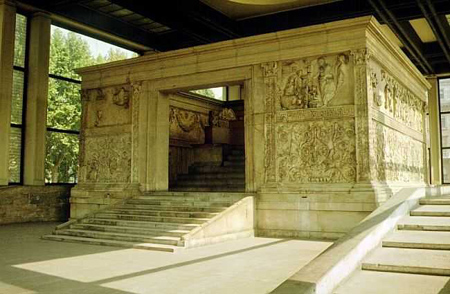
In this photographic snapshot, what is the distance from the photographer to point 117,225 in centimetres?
1151

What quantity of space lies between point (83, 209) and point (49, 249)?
5967 millimetres

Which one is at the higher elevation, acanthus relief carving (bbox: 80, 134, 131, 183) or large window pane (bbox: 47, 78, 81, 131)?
large window pane (bbox: 47, 78, 81, 131)

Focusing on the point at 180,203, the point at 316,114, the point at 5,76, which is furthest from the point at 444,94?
the point at 5,76

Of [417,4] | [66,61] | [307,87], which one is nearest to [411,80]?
[417,4]

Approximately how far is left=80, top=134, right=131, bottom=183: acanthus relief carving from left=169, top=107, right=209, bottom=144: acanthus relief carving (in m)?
3.30

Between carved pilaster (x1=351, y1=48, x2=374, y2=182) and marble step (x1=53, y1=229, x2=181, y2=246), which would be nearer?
marble step (x1=53, y1=229, x2=181, y2=246)

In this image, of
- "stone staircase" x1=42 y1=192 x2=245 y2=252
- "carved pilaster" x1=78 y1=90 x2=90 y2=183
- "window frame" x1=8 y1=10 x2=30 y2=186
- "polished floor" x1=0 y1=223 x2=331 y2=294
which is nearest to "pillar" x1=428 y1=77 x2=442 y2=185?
"stone staircase" x1=42 y1=192 x2=245 y2=252

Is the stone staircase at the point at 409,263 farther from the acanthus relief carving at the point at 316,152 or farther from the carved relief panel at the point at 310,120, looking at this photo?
the carved relief panel at the point at 310,120

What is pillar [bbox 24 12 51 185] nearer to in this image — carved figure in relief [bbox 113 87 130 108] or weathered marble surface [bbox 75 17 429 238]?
carved figure in relief [bbox 113 87 130 108]

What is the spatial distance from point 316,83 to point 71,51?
12.6 metres

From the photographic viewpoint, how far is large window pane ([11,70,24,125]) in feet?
54.7

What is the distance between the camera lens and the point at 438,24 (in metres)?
17.8

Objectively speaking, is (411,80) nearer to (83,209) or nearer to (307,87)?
(307,87)

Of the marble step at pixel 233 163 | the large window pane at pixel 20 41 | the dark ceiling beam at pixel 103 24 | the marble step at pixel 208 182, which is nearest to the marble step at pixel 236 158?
the marble step at pixel 233 163
